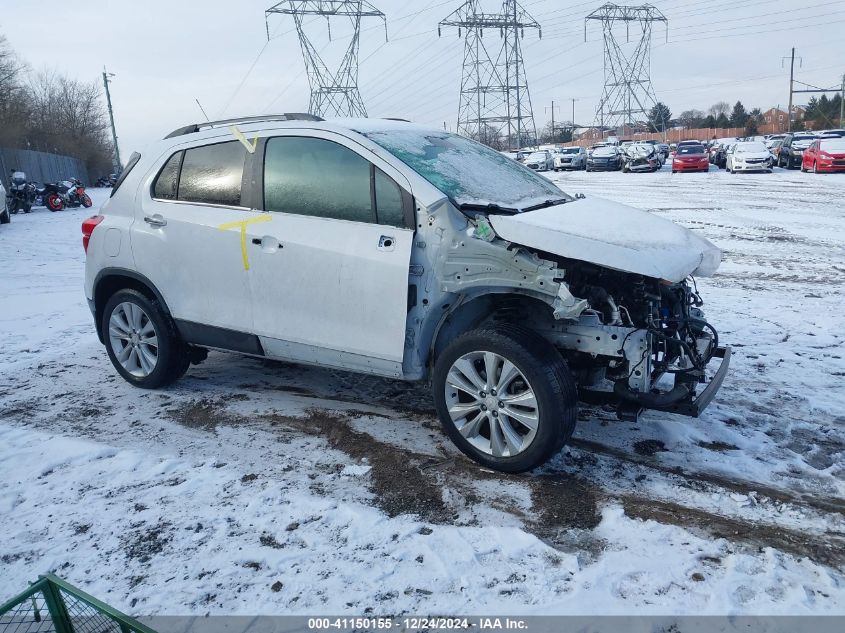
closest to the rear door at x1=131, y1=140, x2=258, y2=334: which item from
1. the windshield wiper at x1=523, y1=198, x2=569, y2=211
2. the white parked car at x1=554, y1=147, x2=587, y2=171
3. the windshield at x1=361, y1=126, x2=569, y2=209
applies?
the windshield at x1=361, y1=126, x2=569, y2=209

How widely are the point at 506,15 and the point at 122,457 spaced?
4904 cm

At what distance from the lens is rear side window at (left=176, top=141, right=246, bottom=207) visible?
4641 mm

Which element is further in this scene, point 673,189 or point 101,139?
point 101,139

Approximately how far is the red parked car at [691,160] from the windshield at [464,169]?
2907 cm

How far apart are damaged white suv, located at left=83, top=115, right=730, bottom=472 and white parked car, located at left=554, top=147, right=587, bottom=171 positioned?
129 feet

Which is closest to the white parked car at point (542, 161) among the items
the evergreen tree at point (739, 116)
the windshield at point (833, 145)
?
the windshield at point (833, 145)

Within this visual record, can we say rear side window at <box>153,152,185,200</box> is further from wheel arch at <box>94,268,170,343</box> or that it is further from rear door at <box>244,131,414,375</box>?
rear door at <box>244,131,414,375</box>

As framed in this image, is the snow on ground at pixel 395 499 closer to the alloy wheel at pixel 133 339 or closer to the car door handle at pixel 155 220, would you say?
the alloy wheel at pixel 133 339

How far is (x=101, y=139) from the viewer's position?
6278 cm

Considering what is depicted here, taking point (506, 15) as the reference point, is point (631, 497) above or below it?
below

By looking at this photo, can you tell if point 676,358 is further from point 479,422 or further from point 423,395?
point 423,395

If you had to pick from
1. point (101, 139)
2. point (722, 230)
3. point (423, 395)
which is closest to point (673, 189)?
point (722, 230)

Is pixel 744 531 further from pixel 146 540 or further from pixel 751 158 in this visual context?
pixel 751 158

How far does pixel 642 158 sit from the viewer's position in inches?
1336
